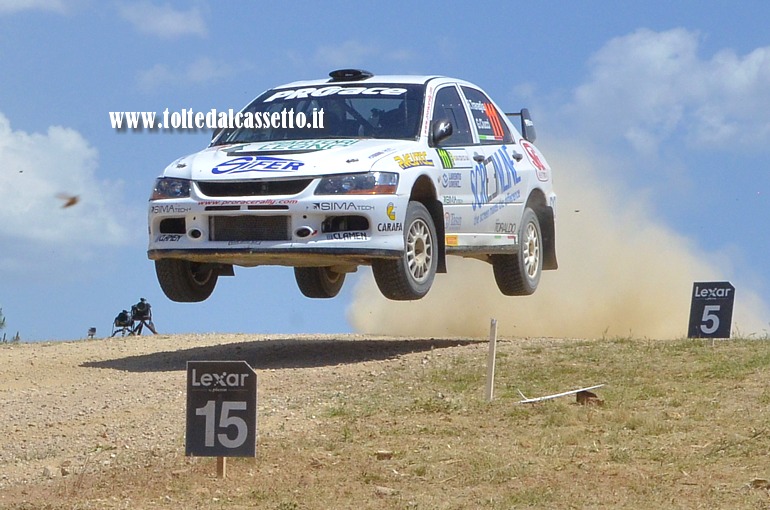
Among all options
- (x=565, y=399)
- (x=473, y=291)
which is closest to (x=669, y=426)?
(x=565, y=399)

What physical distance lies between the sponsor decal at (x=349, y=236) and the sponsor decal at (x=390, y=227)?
130 millimetres

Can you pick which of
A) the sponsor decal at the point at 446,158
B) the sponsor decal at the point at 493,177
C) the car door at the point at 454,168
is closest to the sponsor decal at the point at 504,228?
the sponsor decal at the point at 493,177

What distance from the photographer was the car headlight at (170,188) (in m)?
10.8

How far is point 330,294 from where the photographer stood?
13.9 metres


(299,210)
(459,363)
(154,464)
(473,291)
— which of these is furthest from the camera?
(473,291)

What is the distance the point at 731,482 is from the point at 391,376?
3.73m

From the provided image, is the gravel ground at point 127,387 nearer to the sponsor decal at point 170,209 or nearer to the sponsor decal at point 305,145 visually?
the sponsor decal at point 170,209

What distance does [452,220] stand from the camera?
11.7 m

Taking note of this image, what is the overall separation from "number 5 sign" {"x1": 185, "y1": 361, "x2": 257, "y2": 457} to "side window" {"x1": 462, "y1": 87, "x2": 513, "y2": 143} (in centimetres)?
545

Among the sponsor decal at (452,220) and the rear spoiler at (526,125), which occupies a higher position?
the rear spoiler at (526,125)

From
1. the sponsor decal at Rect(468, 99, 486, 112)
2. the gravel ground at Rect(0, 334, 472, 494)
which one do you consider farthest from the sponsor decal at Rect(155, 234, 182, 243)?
the sponsor decal at Rect(468, 99, 486, 112)

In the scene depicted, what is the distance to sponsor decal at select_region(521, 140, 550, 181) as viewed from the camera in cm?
1347

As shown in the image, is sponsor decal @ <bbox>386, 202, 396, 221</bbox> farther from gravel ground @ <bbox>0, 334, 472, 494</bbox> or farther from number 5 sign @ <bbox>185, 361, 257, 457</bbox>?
number 5 sign @ <bbox>185, 361, 257, 457</bbox>

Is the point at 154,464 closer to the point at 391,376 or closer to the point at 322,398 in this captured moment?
the point at 322,398
